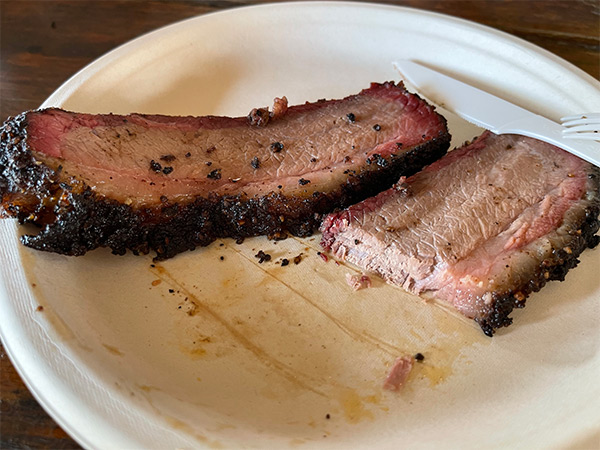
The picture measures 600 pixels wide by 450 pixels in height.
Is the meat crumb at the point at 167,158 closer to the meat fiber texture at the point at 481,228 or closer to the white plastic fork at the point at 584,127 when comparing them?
the meat fiber texture at the point at 481,228

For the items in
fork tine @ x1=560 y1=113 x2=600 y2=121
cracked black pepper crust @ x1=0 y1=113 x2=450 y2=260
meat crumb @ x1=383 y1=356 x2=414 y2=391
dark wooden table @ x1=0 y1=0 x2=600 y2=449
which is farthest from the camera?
dark wooden table @ x1=0 y1=0 x2=600 y2=449

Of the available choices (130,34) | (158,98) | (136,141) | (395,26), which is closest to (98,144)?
(136,141)

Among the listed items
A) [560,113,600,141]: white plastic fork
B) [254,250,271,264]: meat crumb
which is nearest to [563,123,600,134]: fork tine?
[560,113,600,141]: white plastic fork

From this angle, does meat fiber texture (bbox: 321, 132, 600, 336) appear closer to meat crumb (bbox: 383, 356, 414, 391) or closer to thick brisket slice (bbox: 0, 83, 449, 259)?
thick brisket slice (bbox: 0, 83, 449, 259)

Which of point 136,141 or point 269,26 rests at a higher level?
point 269,26

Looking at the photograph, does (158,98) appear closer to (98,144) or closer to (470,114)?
(98,144)

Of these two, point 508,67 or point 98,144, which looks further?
point 508,67
